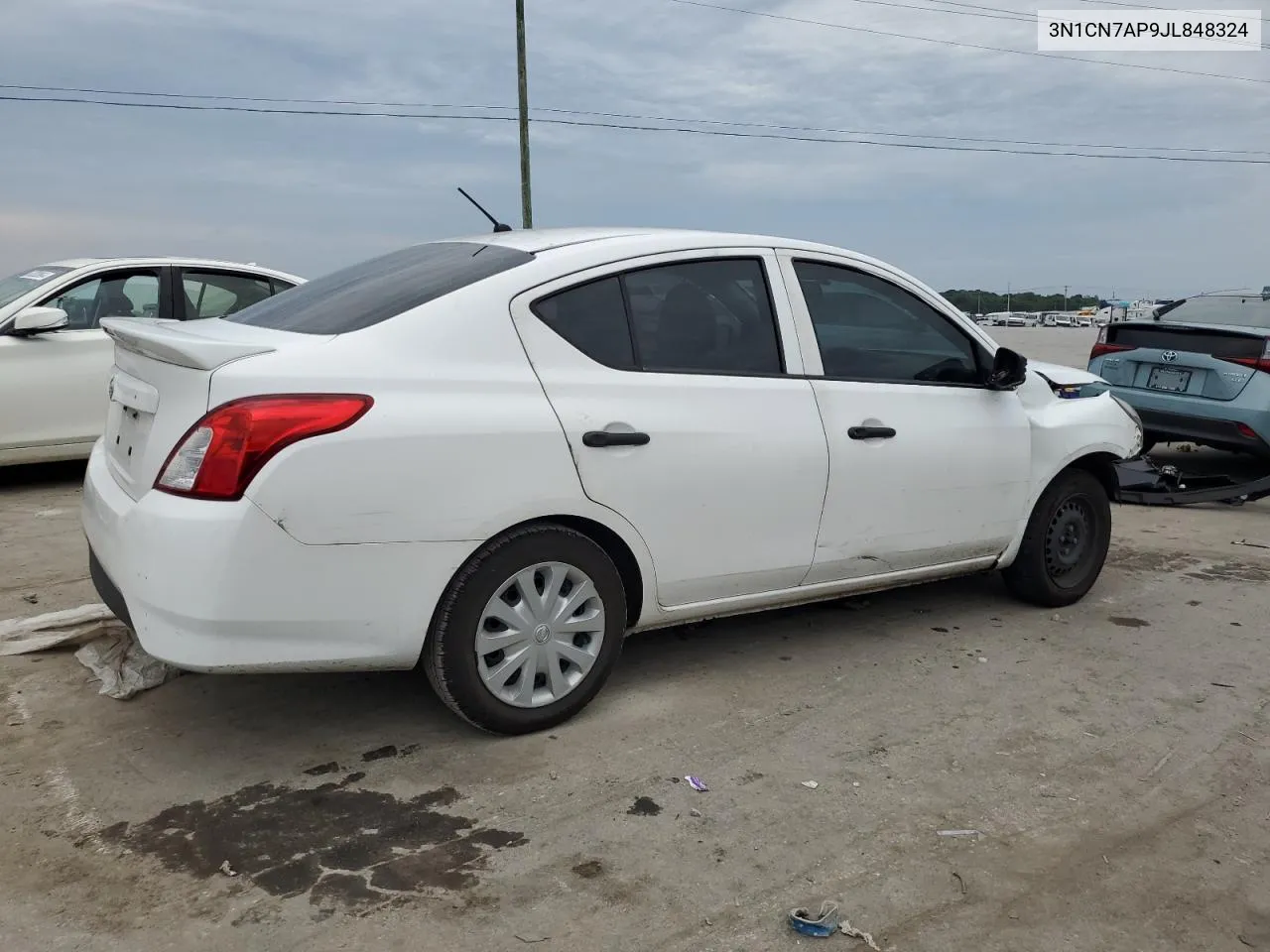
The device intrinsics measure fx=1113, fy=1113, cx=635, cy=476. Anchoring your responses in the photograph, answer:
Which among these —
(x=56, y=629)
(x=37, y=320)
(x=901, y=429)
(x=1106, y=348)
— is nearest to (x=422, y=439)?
(x=901, y=429)

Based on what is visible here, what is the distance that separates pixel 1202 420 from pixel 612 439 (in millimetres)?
6136

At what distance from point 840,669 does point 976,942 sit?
181 centimetres

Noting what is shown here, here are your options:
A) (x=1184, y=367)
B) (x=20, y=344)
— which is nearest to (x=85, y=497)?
(x=20, y=344)

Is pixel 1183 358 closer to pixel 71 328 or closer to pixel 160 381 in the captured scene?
pixel 160 381

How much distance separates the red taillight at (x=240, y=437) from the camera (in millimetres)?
3043

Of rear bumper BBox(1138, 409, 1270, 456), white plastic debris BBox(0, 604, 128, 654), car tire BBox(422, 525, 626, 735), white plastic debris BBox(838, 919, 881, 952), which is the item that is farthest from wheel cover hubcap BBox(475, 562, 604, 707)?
rear bumper BBox(1138, 409, 1270, 456)

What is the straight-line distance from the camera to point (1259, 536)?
7.07m

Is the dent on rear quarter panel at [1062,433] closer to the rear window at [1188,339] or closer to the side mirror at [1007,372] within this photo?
the side mirror at [1007,372]

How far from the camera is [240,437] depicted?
9.99 ft

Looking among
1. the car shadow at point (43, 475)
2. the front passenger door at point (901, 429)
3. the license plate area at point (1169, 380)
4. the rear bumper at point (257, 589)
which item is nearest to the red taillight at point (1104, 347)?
the license plate area at point (1169, 380)

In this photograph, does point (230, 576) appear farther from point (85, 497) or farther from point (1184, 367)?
point (1184, 367)

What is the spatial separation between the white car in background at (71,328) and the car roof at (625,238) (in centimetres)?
401

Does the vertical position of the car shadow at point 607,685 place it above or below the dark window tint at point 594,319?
below

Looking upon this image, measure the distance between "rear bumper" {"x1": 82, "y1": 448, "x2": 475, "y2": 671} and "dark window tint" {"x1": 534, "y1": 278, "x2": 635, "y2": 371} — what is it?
801 millimetres
